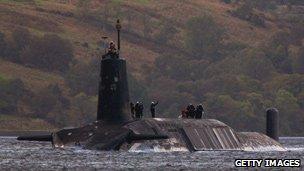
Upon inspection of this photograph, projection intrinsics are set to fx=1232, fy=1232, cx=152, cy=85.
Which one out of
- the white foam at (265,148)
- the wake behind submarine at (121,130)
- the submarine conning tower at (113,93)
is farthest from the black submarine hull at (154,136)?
the white foam at (265,148)

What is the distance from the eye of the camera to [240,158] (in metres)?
72.3

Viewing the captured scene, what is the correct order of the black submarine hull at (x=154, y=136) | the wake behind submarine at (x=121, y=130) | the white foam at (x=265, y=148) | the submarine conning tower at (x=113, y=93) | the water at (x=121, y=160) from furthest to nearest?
the white foam at (x=265, y=148) < the submarine conning tower at (x=113, y=93) < the wake behind submarine at (x=121, y=130) < the black submarine hull at (x=154, y=136) < the water at (x=121, y=160)

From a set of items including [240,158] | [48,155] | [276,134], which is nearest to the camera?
[240,158]

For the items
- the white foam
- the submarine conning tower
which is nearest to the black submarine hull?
the submarine conning tower

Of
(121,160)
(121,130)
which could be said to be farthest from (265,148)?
(121,160)

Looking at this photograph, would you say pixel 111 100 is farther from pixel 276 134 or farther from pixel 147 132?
pixel 276 134

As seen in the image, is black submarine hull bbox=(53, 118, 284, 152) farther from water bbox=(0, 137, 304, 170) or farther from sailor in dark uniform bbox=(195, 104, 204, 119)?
sailor in dark uniform bbox=(195, 104, 204, 119)

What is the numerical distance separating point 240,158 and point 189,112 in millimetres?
9559

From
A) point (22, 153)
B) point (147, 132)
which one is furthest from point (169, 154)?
point (22, 153)

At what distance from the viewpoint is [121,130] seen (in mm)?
71375

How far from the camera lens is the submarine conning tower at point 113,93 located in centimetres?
7375

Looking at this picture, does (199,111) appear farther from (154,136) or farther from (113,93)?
(154,136)

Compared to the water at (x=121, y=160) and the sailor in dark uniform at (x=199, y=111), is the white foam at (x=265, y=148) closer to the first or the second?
the water at (x=121, y=160)

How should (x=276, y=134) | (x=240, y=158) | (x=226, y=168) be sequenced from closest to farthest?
(x=226, y=168)
(x=240, y=158)
(x=276, y=134)
